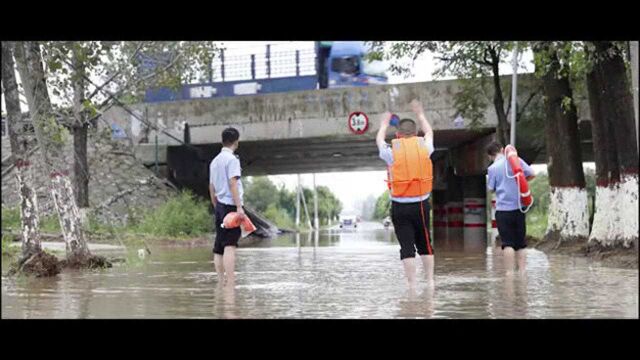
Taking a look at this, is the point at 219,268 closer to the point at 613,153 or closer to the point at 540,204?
the point at 613,153

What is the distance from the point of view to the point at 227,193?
838 cm

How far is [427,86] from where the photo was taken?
79.4 feet

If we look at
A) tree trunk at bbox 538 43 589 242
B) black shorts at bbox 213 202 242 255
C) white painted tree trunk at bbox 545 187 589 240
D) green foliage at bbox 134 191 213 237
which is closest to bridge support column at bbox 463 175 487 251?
green foliage at bbox 134 191 213 237

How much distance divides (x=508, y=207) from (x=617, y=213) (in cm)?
428

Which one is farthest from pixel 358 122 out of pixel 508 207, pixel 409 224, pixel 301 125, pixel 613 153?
pixel 409 224

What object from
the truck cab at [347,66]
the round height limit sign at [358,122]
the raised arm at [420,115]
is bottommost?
the raised arm at [420,115]

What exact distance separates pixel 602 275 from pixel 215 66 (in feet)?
66.2

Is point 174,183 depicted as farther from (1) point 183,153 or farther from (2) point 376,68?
(2) point 376,68

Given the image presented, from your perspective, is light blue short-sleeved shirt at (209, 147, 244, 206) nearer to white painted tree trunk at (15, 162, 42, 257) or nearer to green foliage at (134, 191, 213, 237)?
white painted tree trunk at (15, 162, 42, 257)

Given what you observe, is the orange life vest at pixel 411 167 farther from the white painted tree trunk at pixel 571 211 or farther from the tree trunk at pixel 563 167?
the white painted tree trunk at pixel 571 211

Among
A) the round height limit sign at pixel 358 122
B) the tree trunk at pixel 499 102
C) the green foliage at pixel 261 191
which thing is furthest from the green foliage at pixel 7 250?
the green foliage at pixel 261 191

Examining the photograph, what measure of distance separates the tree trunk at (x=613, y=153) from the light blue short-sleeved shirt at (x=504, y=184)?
333cm

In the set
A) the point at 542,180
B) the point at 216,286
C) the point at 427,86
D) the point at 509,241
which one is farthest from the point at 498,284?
the point at 542,180

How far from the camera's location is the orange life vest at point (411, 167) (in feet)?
25.4
